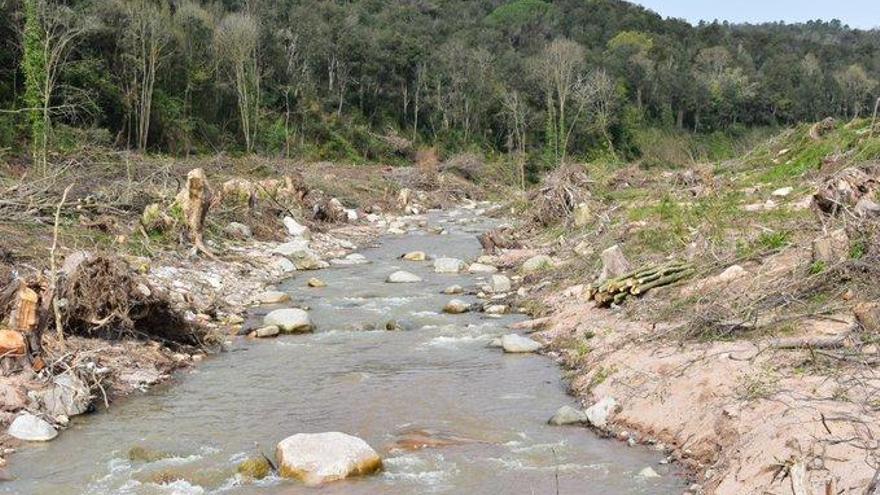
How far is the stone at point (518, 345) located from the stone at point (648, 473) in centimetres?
396

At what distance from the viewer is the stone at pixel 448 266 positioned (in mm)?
16719

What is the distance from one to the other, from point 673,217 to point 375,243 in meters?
9.53

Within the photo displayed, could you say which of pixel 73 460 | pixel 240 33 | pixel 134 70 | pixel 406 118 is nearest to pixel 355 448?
pixel 73 460

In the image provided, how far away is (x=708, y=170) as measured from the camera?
18609mm

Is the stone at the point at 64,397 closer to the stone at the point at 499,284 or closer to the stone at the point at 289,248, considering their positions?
the stone at the point at 499,284

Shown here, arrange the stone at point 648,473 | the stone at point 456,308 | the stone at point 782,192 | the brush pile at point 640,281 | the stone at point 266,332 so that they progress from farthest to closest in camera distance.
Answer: the stone at point 782,192 < the stone at point 456,308 < the stone at point 266,332 < the brush pile at point 640,281 < the stone at point 648,473

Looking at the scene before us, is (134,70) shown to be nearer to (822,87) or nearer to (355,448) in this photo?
(355,448)

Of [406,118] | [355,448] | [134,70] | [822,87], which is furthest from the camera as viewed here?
[822,87]

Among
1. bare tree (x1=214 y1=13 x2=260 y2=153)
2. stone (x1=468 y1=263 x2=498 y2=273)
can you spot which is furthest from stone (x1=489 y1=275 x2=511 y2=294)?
bare tree (x1=214 y1=13 x2=260 y2=153)

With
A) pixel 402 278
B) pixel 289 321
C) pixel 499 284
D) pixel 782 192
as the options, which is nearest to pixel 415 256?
pixel 402 278

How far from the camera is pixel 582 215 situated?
Answer: 1861cm

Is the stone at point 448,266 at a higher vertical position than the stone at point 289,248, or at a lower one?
lower

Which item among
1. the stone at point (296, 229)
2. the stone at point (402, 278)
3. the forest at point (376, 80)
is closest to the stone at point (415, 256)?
the stone at point (402, 278)

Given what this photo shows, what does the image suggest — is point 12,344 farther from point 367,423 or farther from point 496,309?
point 496,309
